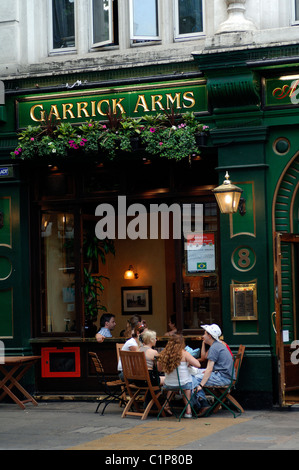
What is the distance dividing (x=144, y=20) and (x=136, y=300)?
694 centimetres

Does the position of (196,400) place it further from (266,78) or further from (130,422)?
(266,78)

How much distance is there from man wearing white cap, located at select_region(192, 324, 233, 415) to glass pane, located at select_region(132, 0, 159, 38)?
5.16 metres

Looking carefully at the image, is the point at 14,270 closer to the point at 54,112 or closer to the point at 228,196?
the point at 54,112

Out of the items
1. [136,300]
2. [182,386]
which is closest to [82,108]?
[182,386]

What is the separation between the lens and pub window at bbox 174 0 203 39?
571 inches

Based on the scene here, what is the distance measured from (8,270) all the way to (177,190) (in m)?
3.22

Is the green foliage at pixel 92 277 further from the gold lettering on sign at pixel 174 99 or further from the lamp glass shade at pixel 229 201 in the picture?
the lamp glass shade at pixel 229 201

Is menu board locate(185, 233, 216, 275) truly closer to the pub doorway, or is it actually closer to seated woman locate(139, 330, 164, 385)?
the pub doorway

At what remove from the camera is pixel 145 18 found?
14.8m

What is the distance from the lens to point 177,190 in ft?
48.3

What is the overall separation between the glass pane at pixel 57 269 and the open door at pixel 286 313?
12.5ft

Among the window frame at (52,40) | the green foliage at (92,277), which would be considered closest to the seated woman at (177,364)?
the green foliage at (92,277)

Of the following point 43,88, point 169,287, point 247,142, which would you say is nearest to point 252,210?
point 247,142

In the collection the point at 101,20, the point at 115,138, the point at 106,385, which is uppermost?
the point at 101,20
